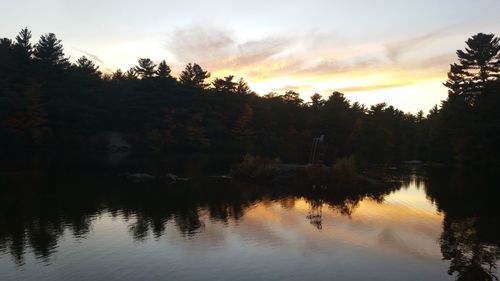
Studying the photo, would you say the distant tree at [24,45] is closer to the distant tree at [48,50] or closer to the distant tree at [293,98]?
the distant tree at [48,50]

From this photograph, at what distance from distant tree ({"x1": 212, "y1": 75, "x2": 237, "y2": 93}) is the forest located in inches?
9.8

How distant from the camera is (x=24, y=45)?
65.8 metres

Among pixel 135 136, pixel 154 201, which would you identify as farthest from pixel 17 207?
pixel 135 136

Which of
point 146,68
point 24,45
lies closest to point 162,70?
point 146,68

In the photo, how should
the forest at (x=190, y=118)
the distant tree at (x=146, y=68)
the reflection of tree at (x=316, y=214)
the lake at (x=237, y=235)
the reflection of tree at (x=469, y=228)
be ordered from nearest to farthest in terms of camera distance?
the lake at (x=237, y=235) < the reflection of tree at (x=469, y=228) < the reflection of tree at (x=316, y=214) < the forest at (x=190, y=118) < the distant tree at (x=146, y=68)

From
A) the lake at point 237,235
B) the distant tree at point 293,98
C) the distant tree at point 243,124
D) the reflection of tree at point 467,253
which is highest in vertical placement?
the distant tree at point 293,98

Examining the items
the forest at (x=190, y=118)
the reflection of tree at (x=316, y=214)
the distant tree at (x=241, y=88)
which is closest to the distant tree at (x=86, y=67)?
the forest at (x=190, y=118)

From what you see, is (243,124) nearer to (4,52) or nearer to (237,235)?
(4,52)

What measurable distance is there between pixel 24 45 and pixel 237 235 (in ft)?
193

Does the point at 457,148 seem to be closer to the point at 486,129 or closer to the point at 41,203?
the point at 486,129

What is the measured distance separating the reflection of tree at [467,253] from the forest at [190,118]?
1422 inches

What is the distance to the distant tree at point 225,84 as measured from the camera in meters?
89.9

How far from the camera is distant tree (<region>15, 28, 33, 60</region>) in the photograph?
64.9 m

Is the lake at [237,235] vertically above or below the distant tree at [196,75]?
below
